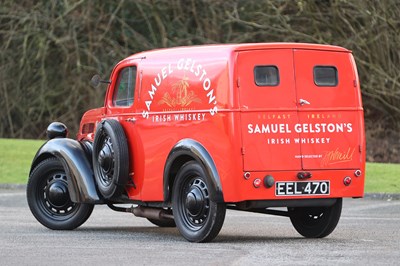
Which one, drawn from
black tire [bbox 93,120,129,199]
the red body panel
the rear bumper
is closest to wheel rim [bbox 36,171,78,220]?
black tire [bbox 93,120,129,199]

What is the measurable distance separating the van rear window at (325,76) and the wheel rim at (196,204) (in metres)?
1.55

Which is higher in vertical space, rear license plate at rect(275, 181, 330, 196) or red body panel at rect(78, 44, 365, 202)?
red body panel at rect(78, 44, 365, 202)

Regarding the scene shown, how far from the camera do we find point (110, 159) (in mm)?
12984

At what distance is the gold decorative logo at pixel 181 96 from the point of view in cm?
1209

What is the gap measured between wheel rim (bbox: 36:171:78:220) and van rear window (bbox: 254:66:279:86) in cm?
298

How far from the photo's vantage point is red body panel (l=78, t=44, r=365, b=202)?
11.6 meters

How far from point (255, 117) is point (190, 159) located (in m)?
0.90

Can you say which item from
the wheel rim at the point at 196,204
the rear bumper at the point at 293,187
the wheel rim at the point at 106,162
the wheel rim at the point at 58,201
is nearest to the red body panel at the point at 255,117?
the rear bumper at the point at 293,187

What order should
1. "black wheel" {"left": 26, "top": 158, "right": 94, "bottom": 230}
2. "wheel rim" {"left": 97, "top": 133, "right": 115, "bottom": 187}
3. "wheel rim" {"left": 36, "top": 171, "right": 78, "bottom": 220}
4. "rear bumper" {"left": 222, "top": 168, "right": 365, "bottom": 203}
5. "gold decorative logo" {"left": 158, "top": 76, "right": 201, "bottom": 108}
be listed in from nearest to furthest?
"rear bumper" {"left": 222, "top": 168, "right": 365, "bottom": 203}, "gold decorative logo" {"left": 158, "top": 76, "right": 201, "bottom": 108}, "wheel rim" {"left": 97, "top": 133, "right": 115, "bottom": 187}, "black wheel" {"left": 26, "top": 158, "right": 94, "bottom": 230}, "wheel rim" {"left": 36, "top": 171, "right": 78, "bottom": 220}

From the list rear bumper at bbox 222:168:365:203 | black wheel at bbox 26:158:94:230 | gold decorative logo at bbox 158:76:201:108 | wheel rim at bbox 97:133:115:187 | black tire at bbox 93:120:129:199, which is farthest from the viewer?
black wheel at bbox 26:158:94:230

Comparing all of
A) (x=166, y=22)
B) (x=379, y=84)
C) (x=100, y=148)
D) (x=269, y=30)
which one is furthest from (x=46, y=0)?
(x=100, y=148)

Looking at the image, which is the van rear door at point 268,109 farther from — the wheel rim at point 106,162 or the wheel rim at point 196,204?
the wheel rim at point 106,162

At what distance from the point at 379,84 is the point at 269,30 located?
9.65ft

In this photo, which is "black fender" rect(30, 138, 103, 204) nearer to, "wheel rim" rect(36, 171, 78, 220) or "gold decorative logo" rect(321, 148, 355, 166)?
"wheel rim" rect(36, 171, 78, 220)
